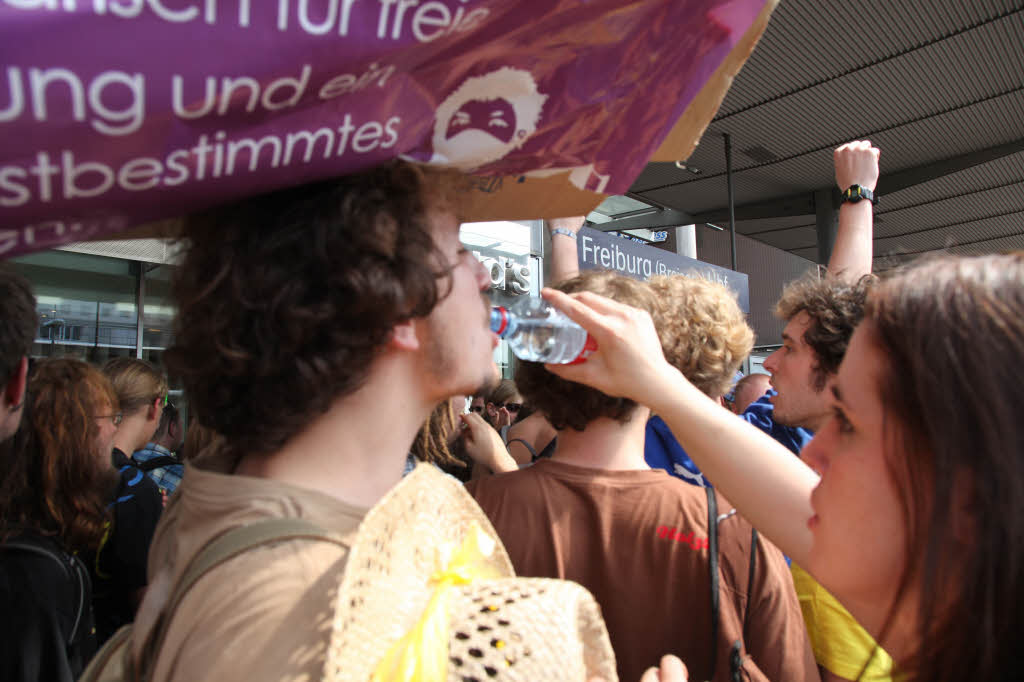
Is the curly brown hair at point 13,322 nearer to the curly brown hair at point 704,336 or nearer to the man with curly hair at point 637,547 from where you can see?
the man with curly hair at point 637,547

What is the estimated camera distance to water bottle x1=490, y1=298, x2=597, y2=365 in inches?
65.9

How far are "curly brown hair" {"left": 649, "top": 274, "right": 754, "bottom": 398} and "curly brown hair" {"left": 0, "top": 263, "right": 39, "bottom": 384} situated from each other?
1.65 metres

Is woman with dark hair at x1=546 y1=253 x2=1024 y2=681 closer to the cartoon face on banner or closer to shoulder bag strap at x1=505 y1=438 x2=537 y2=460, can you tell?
the cartoon face on banner

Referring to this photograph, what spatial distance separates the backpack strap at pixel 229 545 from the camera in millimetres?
729

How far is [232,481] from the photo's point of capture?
32.8 inches

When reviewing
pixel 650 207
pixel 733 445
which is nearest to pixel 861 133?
pixel 650 207

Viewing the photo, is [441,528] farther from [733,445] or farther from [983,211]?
[983,211]

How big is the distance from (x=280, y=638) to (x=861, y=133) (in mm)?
6744

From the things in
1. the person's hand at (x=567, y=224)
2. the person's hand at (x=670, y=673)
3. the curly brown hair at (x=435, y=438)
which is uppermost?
the person's hand at (x=567, y=224)

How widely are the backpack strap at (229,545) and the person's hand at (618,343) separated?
677 millimetres

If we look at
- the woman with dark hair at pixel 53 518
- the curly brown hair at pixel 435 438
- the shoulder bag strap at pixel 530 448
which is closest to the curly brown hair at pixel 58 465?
the woman with dark hair at pixel 53 518

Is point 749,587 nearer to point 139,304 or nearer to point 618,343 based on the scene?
point 618,343

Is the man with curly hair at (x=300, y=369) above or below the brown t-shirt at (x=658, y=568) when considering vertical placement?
above

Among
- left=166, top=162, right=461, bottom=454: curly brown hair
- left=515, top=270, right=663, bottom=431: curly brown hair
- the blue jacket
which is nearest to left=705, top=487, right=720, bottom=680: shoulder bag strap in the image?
left=515, top=270, right=663, bottom=431: curly brown hair
